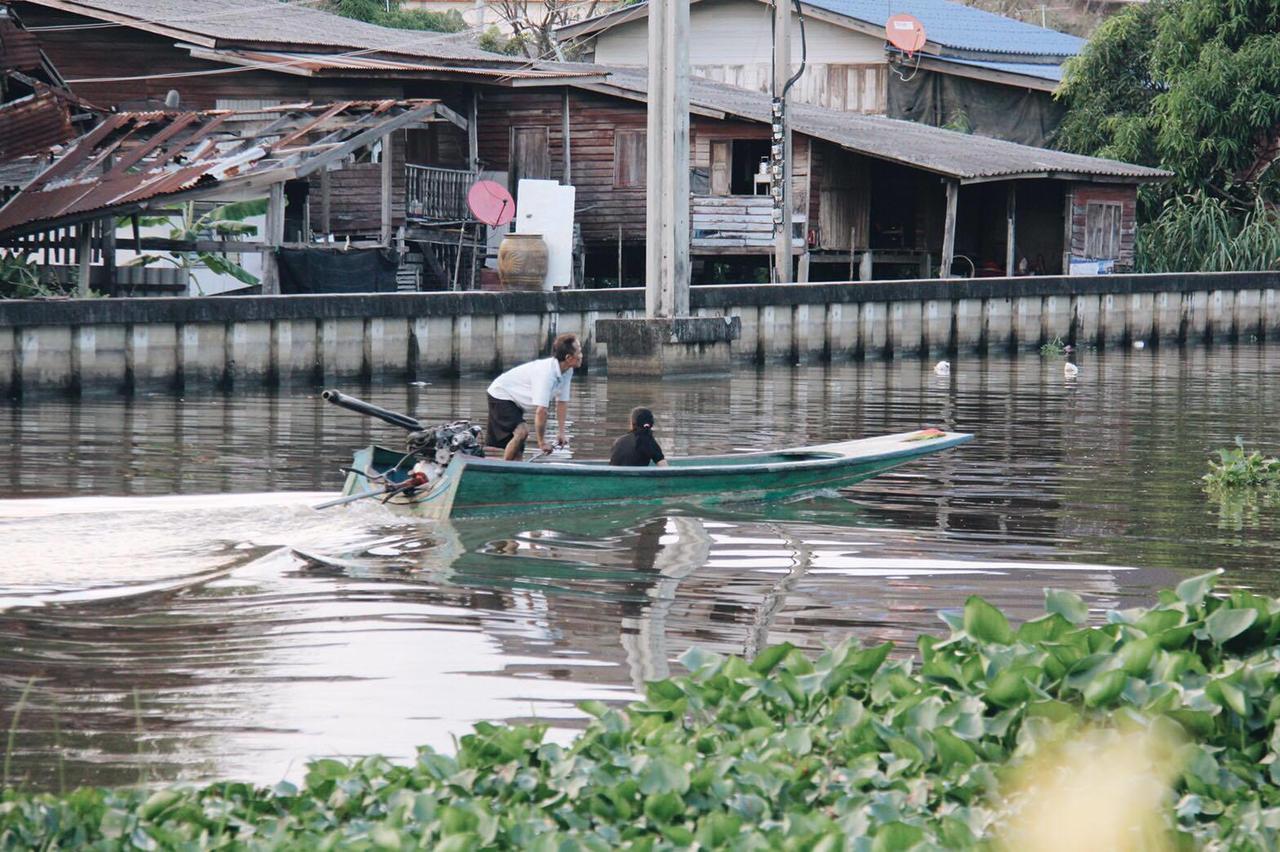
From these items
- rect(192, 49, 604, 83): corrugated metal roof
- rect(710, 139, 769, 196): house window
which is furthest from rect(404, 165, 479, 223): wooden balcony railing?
rect(710, 139, 769, 196): house window

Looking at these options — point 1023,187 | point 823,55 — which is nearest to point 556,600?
point 1023,187

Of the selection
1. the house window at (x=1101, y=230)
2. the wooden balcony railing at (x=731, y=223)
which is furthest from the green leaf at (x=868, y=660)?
the house window at (x=1101, y=230)

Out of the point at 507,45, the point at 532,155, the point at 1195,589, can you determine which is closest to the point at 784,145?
the point at 532,155

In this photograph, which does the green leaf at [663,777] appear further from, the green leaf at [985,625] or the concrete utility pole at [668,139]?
the concrete utility pole at [668,139]

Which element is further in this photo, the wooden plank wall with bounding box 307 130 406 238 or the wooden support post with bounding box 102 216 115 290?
the wooden plank wall with bounding box 307 130 406 238

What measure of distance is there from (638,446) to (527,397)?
51.6 inches

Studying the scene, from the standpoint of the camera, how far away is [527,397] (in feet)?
48.3

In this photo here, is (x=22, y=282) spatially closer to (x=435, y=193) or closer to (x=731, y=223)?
(x=435, y=193)

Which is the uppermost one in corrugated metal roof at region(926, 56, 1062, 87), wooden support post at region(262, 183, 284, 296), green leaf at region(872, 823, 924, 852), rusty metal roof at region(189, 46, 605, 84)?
corrugated metal roof at region(926, 56, 1062, 87)

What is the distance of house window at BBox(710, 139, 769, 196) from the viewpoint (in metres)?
36.2

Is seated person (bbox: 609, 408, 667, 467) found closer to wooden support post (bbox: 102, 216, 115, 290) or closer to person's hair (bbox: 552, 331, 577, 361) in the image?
person's hair (bbox: 552, 331, 577, 361)

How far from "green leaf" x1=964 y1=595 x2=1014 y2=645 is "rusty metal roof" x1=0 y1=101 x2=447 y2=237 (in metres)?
20.1

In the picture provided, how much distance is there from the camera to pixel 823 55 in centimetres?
4606

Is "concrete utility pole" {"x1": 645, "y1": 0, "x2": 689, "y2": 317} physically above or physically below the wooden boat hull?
above
